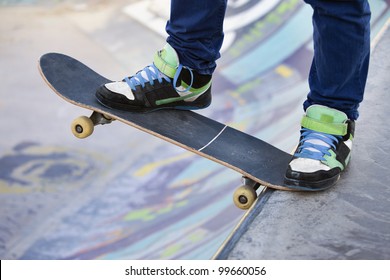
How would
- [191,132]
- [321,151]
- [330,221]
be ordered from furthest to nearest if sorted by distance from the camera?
[191,132], [321,151], [330,221]

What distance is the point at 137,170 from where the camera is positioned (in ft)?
17.5

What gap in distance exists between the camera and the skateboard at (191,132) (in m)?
2.49

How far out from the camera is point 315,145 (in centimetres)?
244

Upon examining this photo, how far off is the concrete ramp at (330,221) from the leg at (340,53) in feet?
0.91

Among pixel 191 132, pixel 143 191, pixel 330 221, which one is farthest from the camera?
pixel 143 191

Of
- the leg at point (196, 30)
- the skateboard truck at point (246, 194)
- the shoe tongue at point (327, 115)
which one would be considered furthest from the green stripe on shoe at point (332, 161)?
the leg at point (196, 30)

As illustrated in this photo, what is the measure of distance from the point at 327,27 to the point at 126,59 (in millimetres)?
4178

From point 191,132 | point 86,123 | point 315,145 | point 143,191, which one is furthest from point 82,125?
point 143,191

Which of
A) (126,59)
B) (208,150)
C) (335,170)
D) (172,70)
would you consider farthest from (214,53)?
(126,59)

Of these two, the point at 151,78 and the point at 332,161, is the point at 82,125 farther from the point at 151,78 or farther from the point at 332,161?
the point at 332,161

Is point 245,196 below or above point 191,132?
below

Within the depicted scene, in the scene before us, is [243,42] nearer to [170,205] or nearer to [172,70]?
[170,205]

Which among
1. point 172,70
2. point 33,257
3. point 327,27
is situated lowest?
point 33,257

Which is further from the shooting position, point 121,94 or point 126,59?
point 126,59
